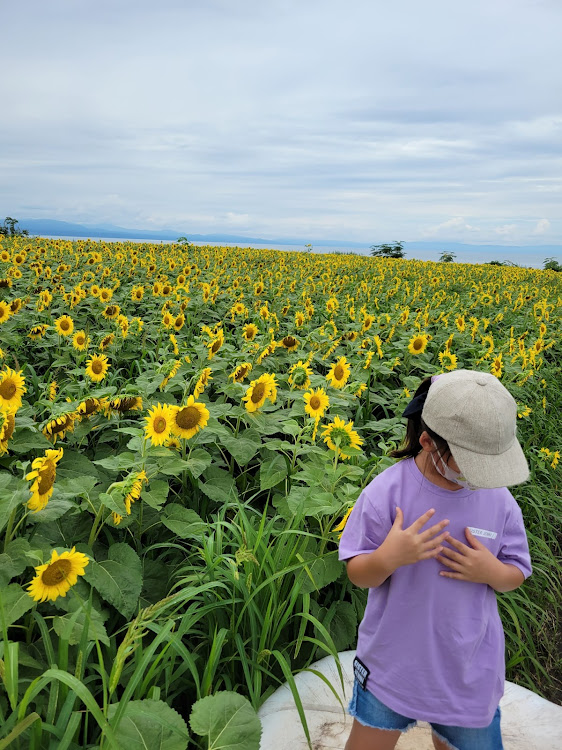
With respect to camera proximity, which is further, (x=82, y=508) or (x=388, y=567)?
(x=82, y=508)

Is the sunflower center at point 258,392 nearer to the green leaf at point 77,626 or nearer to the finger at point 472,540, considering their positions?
the green leaf at point 77,626

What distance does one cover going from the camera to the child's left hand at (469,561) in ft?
4.81

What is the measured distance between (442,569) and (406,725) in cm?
46

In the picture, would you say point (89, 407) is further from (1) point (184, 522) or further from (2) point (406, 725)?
(2) point (406, 725)

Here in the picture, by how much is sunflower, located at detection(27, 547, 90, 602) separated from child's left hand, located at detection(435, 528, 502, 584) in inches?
40.3

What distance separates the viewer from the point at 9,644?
1533mm

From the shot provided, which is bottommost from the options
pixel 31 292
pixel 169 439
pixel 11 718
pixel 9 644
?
pixel 11 718

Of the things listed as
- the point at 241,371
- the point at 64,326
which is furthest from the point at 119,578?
the point at 64,326

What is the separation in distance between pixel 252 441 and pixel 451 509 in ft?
5.36

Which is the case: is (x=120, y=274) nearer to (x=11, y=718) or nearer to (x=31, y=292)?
(x=31, y=292)

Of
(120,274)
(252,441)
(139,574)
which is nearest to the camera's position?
(139,574)

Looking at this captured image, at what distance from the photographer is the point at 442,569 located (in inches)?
59.8

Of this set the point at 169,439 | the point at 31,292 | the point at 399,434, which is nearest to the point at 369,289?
the point at 31,292

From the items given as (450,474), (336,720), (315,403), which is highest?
(450,474)
